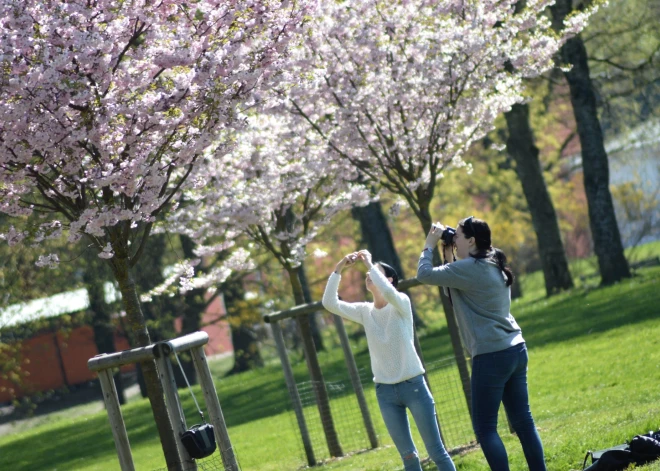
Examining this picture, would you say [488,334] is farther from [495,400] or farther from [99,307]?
[99,307]

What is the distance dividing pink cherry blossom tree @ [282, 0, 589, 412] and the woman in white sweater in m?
3.44

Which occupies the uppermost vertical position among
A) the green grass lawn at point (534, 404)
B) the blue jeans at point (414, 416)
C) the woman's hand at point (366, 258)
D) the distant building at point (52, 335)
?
the distant building at point (52, 335)

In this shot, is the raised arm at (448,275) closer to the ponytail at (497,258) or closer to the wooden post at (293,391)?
the ponytail at (497,258)

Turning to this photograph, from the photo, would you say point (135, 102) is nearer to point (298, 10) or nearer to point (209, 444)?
point (298, 10)

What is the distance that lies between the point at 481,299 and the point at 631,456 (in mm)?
1519

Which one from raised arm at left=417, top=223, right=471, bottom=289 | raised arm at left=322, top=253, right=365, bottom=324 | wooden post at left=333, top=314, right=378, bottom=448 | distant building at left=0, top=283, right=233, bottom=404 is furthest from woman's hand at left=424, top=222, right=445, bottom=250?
distant building at left=0, top=283, right=233, bottom=404

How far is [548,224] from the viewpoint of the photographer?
82.2 feet

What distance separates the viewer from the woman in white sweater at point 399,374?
6449mm

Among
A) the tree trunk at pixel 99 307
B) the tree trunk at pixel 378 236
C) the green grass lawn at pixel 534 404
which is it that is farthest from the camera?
the tree trunk at pixel 378 236

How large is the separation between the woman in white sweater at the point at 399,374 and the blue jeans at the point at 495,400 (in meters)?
0.30

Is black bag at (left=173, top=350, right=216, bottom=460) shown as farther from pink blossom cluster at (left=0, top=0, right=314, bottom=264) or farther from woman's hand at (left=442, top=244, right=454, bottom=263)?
woman's hand at (left=442, top=244, right=454, bottom=263)

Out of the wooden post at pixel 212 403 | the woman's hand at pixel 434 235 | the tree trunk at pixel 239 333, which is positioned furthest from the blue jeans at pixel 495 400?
the tree trunk at pixel 239 333

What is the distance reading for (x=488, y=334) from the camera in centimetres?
625

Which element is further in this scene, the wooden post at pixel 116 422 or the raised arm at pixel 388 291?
the wooden post at pixel 116 422
